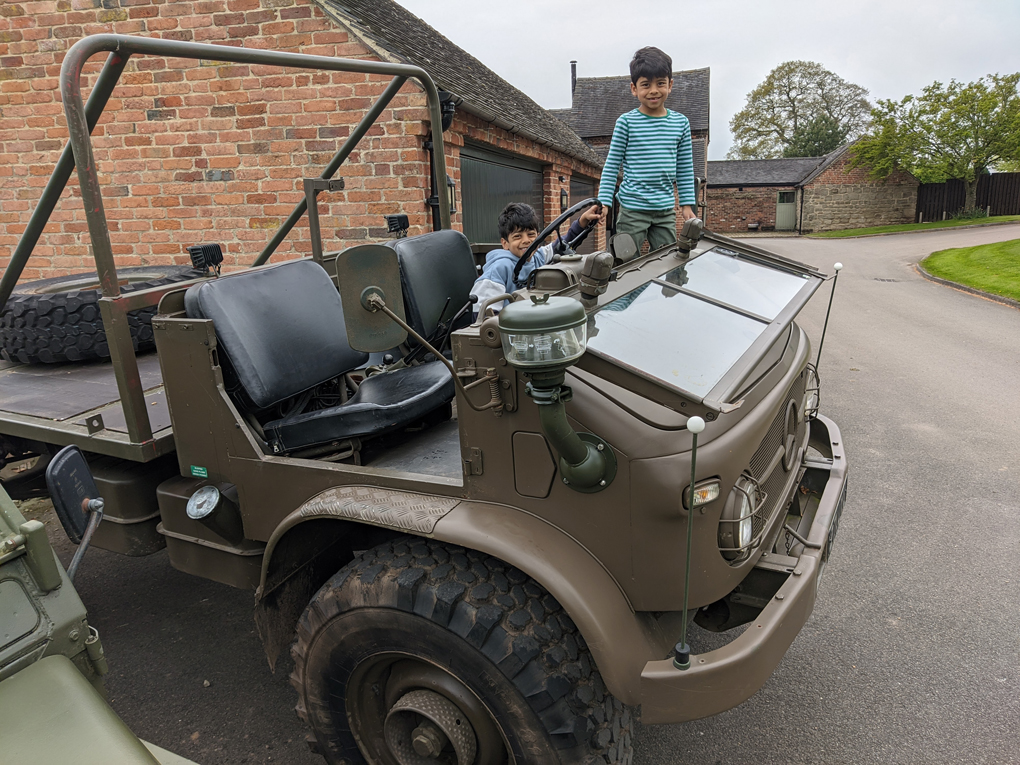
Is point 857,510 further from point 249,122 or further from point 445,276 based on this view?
point 249,122

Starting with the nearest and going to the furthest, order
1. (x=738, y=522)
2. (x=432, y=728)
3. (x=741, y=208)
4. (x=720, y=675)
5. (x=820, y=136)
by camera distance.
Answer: (x=720, y=675)
(x=738, y=522)
(x=432, y=728)
(x=741, y=208)
(x=820, y=136)

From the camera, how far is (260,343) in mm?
2648

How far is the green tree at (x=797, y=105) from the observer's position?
57.5 metres

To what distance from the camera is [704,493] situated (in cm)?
187

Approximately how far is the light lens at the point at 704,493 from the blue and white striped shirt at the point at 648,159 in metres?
2.87

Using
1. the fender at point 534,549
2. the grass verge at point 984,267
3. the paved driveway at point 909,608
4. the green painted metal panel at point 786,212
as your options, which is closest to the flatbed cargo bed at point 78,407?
the fender at point 534,549

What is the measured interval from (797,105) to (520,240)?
6346cm

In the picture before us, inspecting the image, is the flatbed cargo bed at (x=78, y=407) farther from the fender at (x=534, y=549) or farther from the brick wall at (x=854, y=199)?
the brick wall at (x=854, y=199)

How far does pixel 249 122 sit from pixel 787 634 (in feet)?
20.7

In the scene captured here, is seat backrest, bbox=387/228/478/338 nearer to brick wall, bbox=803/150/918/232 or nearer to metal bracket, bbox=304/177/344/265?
metal bracket, bbox=304/177/344/265

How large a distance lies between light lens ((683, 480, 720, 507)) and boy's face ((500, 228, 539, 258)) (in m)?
1.97

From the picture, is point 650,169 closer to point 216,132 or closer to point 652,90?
point 652,90

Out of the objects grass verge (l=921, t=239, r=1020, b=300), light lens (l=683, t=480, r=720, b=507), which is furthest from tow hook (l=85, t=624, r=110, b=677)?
grass verge (l=921, t=239, r=1020, b=300)

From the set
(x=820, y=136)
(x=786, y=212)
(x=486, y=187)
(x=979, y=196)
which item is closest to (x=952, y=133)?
(x=979, y=196)
